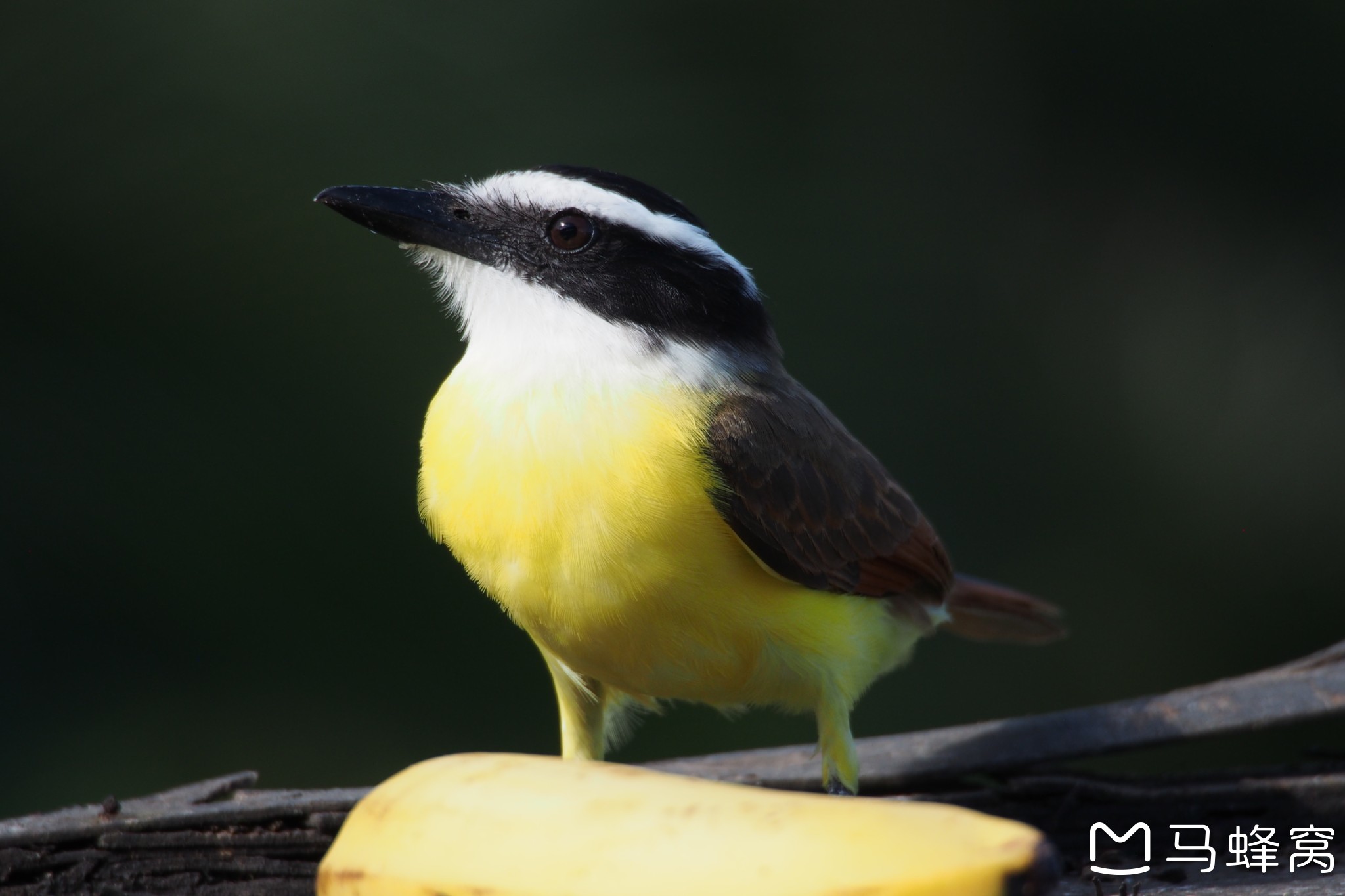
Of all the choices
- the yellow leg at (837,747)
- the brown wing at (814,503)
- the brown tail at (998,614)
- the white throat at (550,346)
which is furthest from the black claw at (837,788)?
the brown tail at (998,614)

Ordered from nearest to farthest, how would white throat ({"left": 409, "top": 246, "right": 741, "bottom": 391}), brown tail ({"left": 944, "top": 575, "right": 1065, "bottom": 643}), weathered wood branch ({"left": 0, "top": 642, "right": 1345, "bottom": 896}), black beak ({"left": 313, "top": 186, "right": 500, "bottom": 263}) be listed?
1. weathered wood branch ({"left": 0, "top": 642, "right": 1345, "bottom": 896})
2. white throat ({"left": 409, "top": 246, "right": 741, "bottom": 391})
3. black beak ({"left": 313, "top": 186, "right": 500, "bottom": 263})
4. brown tail ({"left": 944, "top": 575, "right": 1065, "bottom": 643})

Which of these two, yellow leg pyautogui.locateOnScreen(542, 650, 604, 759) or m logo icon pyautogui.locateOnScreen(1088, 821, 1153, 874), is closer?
m logo icon pyautogui.locateOnScreen(1088, 821, 1153, 874)

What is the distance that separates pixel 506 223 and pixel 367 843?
153 centimetres

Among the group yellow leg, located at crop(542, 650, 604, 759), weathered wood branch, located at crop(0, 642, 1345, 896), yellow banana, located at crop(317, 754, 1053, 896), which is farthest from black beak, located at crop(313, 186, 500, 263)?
yellow banana, located at crop(317, 754, 1053, 896)

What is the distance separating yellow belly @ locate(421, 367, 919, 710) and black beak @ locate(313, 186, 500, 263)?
29 centimetres

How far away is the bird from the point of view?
257cm

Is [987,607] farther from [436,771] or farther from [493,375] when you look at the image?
[436,771]

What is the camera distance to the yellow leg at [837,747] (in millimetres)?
2902

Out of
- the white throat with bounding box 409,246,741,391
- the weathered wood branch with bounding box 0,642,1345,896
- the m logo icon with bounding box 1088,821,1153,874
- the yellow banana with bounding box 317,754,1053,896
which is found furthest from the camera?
the white throat with bounding box 409,246,741,391

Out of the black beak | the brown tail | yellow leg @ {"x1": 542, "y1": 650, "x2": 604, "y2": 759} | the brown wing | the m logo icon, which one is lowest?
the m logo icon

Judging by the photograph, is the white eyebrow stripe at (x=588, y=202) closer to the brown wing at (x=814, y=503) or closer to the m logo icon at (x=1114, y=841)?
the brown wing at (x=814, y=503)

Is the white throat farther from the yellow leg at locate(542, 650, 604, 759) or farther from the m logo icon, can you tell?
the m logo icon

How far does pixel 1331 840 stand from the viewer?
276 cm

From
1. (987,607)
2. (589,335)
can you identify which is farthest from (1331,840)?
(589,335)
